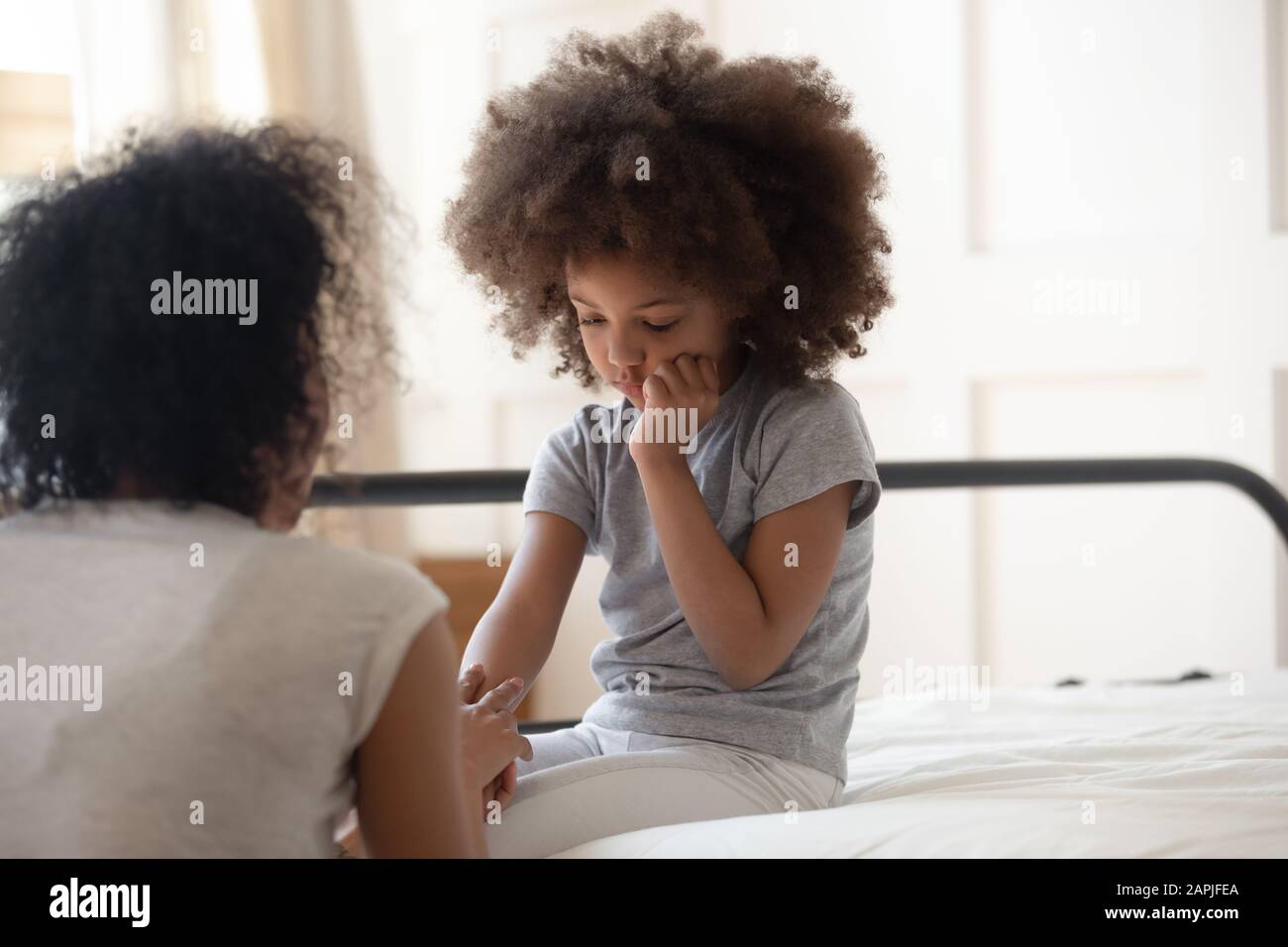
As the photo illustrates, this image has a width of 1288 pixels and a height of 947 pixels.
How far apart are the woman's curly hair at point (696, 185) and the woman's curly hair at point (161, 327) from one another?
0.40m

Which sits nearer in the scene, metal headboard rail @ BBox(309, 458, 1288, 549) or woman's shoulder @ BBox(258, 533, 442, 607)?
woman's shoulder @ BBox(258, 533, 442, 607)

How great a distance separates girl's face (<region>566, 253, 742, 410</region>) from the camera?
3.38 feet

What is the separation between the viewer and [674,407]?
1.01 m

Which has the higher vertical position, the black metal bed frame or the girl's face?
the girl's face

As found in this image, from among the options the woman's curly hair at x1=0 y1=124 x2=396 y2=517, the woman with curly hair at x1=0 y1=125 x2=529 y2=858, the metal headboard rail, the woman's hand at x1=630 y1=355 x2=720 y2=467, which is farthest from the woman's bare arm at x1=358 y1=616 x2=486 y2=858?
the metal headboard rail

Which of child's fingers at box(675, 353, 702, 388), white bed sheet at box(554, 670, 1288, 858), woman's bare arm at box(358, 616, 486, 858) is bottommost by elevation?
white bed sheet at box(554, 670, 1288, 858)

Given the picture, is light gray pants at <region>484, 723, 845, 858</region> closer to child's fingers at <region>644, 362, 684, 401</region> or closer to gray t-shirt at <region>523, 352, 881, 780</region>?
gray t-shirt at <region>523, 352, 881, 780</region>

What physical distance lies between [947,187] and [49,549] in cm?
A: 207

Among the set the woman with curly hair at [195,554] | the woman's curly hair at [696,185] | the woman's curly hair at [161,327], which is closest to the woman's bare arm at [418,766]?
the woman with curly hair at [195,554]

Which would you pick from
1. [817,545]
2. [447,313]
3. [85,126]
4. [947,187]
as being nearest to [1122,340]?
[947,187]

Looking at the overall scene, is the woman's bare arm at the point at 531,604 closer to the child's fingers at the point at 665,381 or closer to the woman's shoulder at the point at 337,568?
the child's fingers at the point at 665,381

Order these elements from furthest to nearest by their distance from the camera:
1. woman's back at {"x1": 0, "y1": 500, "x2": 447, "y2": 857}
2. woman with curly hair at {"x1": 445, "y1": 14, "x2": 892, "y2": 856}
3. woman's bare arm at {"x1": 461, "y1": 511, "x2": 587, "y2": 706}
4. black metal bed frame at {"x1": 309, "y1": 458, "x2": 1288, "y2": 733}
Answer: black metal bed frame at {"x1": 309, "y1": 458, "x2": 1288, "y2": 733} → woman's bare arm at {"x1": 461, "y1": 511, "x2": 587, "y2": 706} → woman with curly hair at {"x1": 445, "y1": 14, "x2": 892, "y2": 856} → woman's back at {"x1": 0, "y1": 500, "x2": 447, "y2": 857}

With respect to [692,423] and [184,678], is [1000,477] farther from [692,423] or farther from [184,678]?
[184,678]

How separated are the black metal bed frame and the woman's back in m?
0.81
